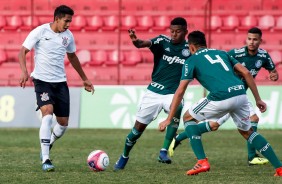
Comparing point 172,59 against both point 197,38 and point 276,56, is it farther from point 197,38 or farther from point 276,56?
point 276,56

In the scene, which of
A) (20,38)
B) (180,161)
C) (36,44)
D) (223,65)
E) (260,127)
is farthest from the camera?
(20,38)

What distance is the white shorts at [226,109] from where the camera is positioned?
10406 mm

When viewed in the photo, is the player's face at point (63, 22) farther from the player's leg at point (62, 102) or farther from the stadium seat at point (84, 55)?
the stadium seat at point (84, 55)

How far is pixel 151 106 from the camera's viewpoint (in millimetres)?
12641

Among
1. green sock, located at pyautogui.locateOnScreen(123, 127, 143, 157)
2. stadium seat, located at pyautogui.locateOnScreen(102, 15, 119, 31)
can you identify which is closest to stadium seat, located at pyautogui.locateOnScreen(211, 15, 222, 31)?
stadium seat, located at pyautogui.locateOnScreen(102, 15, 119, 31)

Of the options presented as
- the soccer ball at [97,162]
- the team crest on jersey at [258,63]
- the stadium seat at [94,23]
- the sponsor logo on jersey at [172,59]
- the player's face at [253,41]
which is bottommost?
the stadium seat at [94,23]

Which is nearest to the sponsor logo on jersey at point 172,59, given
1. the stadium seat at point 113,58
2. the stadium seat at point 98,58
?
the stadium seat at point 113,58

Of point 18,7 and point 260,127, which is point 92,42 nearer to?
point 18,7

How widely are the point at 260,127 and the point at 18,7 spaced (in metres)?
9.67

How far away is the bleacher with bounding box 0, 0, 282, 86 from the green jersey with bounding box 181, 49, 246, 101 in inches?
541

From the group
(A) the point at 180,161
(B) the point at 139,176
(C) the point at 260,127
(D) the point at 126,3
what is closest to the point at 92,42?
(D) the point at 126,3

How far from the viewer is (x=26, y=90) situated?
20750 mm

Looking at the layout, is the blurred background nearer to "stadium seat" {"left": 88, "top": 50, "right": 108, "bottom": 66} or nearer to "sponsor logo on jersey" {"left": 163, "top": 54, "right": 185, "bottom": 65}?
"stadium seat" {"left": 88, "top": 50, "right": 108, "bottom": 66}

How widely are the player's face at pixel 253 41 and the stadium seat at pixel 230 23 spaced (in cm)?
1278
